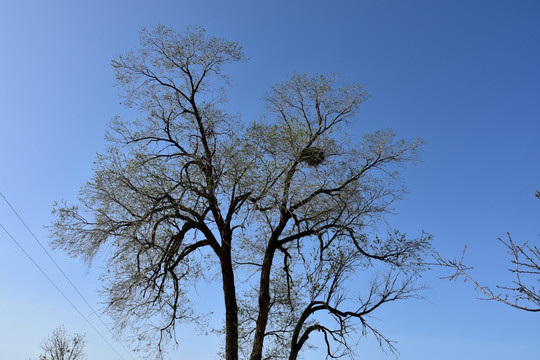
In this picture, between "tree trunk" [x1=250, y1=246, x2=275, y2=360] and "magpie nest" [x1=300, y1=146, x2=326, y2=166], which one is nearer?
"tree trunk" [x1=250, y1=246, x2=275, y2=360]

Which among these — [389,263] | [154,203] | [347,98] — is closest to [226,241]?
[154,203]

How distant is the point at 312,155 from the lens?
11930 mm

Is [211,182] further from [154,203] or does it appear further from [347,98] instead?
[347,98]

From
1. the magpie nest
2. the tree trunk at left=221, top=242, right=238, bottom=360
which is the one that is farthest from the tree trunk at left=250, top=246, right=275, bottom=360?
the magpie nest

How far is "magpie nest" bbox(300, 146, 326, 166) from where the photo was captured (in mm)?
11882

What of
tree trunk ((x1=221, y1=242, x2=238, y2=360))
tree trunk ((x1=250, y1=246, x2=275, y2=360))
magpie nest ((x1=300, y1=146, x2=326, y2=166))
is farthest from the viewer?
magpie nest ((x1=300, y1=146, x2=326, y2=166))

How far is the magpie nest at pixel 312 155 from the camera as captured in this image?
11.9 m

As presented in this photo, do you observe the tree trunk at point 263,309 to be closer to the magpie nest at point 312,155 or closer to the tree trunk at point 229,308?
the tree trunk at point 229,308

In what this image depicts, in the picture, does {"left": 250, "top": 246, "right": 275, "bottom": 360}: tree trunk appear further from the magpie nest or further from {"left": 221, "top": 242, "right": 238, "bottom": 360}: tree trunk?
the magpie nest

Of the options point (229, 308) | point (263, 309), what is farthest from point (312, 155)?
point (229, 308)

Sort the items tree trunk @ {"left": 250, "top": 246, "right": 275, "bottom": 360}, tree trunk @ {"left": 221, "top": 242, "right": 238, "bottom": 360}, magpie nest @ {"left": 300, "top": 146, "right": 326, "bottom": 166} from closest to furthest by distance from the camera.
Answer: tree trunk @ {"left": 221, "top": 242, "right": 238, "bottom": 360}
tree trunk @ {"left": 250, "top": 246, "right": 275, "bottom": 360}
magpie nest @ {"left": 300, "top": 146, "right": 326, "bottom": 166}

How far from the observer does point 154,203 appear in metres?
11.3

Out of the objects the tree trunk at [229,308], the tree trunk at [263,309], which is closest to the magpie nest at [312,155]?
the tree trunk at [263,309]

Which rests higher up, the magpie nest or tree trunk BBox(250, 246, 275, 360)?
the magpie nest
